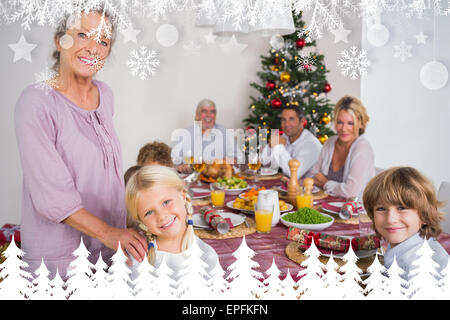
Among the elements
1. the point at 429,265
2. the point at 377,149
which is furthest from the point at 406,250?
the point at 377,149

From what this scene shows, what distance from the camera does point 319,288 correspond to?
56 cm

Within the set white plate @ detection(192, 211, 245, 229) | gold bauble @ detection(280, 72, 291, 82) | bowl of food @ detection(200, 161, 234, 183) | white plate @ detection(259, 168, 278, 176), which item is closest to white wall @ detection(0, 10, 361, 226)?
gold bauble @ detection(280, 72, 291, 82)

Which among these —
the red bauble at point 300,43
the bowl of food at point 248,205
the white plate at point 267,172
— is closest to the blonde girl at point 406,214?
the bowl of food at point 248,205

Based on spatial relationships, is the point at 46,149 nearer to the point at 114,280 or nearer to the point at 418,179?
the point at 114,280

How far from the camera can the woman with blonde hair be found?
86cm

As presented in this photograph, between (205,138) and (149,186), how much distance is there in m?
3.43

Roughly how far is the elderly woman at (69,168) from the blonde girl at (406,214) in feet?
1.86

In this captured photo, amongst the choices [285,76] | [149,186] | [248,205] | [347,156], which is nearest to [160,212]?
[149,186]

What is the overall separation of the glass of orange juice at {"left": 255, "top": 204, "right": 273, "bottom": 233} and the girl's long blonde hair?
590 millimetres

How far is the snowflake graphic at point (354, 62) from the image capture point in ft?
2.06

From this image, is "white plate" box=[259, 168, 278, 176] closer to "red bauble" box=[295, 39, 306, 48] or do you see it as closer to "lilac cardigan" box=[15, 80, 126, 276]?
"red bauble" box=[295, 39, 306, 48]

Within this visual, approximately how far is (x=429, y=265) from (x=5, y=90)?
3899 mm

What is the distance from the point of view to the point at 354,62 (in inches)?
24.9

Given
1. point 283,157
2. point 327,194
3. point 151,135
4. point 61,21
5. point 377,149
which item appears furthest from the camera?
point 151,135
